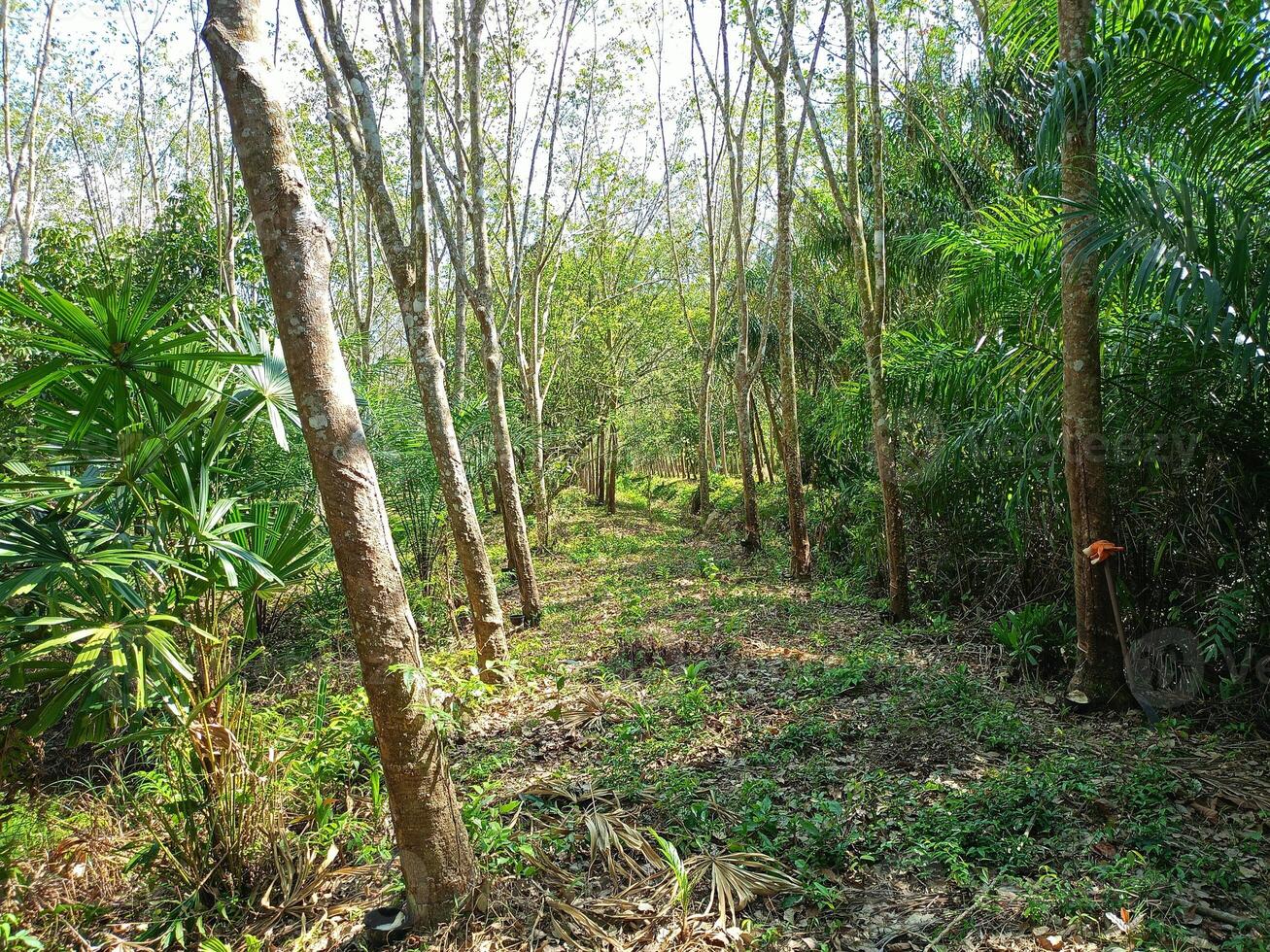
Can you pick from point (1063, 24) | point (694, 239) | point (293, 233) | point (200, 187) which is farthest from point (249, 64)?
point (694, 239)

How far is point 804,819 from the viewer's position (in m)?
3.65

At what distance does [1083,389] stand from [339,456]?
402cm

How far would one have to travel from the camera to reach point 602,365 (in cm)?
1997

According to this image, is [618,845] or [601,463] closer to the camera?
[618,845]

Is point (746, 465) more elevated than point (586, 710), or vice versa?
point (746, 465)

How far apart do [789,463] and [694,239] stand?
54.8ft

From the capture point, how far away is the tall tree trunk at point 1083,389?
13.4ft

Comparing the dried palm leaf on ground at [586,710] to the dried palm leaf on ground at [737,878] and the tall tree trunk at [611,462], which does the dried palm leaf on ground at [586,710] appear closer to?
the dried palm leaf on ground at [737,878]

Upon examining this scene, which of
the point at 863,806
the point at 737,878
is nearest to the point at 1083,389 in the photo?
the point at 863,806

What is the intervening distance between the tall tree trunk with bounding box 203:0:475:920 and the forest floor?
0.92 ft

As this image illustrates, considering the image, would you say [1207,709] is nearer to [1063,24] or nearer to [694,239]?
[1063,24]

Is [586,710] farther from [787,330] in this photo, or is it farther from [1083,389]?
[787,330]

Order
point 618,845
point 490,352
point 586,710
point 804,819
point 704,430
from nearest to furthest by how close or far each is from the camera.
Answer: point 618,845
point 804,819
point 586,710
point 490,352
point 704,430

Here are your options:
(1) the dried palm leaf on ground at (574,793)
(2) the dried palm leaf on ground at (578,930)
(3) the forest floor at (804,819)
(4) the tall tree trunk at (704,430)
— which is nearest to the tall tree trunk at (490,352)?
(3) the forest floor at (804,819)
